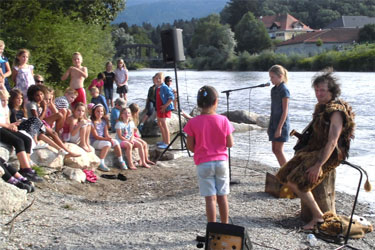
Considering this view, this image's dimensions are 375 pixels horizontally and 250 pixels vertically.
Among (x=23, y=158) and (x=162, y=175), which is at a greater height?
(x=23, y=158)

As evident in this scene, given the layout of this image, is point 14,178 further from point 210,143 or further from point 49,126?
point 210,143

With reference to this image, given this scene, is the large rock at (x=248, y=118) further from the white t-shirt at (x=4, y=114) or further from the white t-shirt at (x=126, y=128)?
the white t-shirt at (x=4, y=114)

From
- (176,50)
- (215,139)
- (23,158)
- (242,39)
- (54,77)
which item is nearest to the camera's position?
(215,139)

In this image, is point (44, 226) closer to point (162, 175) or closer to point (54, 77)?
point (162, 175)

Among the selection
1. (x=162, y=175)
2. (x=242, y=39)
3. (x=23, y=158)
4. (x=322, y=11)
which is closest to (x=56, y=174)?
(x=23, y=158)

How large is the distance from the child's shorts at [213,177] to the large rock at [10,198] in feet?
6.27

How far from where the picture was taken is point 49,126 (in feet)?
25.2

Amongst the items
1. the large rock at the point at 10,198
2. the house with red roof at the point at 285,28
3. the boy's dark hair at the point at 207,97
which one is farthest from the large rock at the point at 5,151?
the house with red roof at the point at 285,28

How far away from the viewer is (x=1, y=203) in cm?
496

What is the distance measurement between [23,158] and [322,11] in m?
156

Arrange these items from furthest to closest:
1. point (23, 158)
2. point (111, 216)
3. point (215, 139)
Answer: point (23, 158) < point (111, 216) < point (215, 139)

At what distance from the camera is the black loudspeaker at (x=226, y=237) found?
3.87 m

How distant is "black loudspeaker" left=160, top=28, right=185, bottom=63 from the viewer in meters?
9.52

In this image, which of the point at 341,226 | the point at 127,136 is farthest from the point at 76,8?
the point at 341,226
